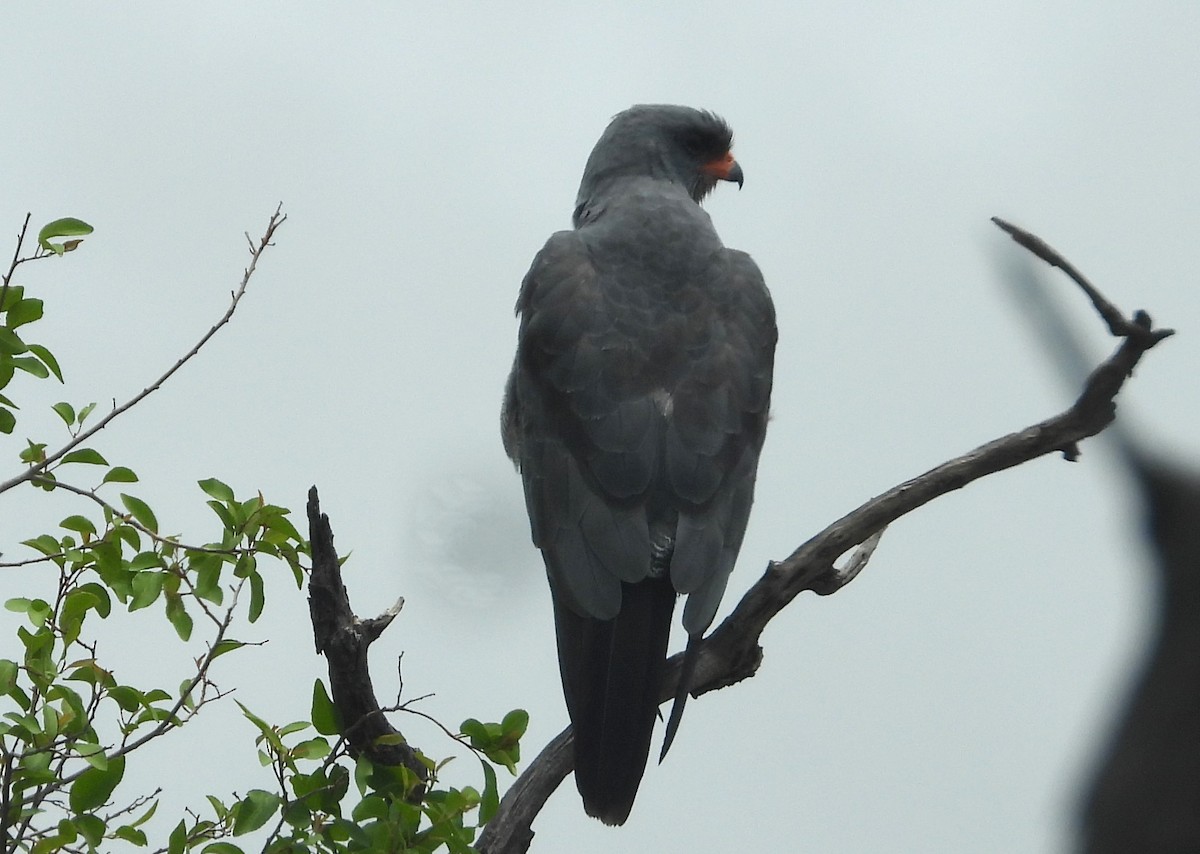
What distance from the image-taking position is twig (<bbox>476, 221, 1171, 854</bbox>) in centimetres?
395

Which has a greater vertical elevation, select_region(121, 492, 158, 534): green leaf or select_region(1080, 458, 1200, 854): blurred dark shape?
select_region(121, 492, 158, 534): green leaf

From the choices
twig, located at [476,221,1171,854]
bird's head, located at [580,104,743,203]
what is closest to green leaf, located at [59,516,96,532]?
twig, located at [476,221,1171,854]

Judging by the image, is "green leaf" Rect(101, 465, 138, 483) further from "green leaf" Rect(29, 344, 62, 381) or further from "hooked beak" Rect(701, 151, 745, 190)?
"hooked beak" Rect(701, 151, 745, 190)

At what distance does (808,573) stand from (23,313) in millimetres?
2401

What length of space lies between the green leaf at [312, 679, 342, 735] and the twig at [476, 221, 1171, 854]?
1.84 ft

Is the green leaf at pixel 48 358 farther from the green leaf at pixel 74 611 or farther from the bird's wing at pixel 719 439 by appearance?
the bird's wing at pixel 719 439

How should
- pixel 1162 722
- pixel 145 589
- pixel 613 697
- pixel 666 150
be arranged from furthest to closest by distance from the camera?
pixel 666 150
pixel 613 697
pixel 145 589
pixel 1162 722

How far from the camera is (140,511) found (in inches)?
152

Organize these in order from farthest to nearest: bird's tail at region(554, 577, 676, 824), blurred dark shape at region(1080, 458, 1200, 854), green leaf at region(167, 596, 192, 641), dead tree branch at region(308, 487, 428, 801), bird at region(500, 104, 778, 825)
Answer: bird at region(500, 104, 778, 825) < bird's tail at region(554, 577, 676, 824) < green leaf at region(167, 596, 192, 641) < dead tree branch at region(308, 487, 428, 801) < blurred dark shape at region(1080, 458, 1200, 854)

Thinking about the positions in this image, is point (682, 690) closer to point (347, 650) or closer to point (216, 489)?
point (347, 650)

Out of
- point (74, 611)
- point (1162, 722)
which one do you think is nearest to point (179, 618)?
point (74, 611)

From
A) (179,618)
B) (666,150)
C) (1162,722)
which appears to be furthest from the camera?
(666,150)

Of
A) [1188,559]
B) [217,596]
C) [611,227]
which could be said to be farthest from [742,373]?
[1188,559]

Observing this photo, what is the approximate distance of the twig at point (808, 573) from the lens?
395 cm
